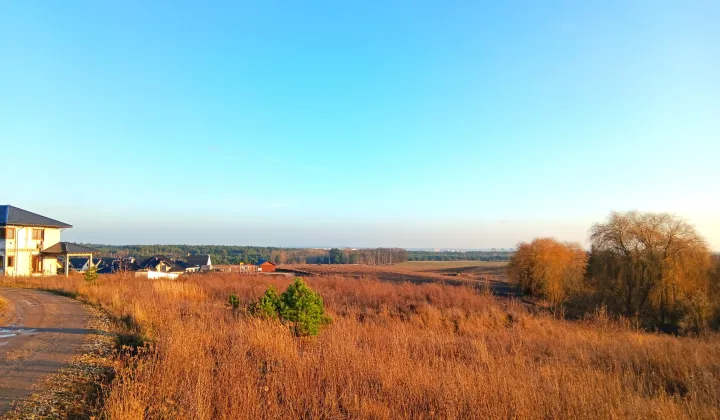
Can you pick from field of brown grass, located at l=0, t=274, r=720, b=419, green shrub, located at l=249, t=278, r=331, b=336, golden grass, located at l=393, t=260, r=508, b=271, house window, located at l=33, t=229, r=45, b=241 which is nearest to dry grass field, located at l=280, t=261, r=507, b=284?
golden grass, located at l=393, t=260, r=508, b=271

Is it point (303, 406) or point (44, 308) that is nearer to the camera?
point (303, 406)

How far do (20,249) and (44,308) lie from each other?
67.0ft

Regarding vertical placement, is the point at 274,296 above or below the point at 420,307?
above

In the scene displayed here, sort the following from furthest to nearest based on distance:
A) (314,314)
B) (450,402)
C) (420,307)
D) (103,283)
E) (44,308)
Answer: (420,307) → (103,283) → (44,308) → (314,314) → (450,402)

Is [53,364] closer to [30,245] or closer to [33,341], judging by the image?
[33,341]

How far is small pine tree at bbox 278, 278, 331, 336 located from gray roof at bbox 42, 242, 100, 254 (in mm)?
26614

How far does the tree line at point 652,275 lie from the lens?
18422 millimetres

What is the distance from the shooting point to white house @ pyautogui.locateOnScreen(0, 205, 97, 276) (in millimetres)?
26172

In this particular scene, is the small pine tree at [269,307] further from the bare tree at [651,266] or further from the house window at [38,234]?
the house window at [38,234]

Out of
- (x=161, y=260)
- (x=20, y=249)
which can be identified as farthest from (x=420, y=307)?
(x=161, y=260)

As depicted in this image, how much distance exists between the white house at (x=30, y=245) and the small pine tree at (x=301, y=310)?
26.2m

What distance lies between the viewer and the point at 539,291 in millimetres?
30109

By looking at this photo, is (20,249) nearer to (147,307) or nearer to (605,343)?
(147,307)

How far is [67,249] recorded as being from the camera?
2877 centimetres
